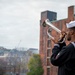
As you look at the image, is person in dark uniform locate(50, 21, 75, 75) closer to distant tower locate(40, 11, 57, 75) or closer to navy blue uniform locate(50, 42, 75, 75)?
navy blue uniform locate(50, 42, 75, 75)

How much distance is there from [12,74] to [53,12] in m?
48.7

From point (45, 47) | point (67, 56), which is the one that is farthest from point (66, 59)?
point (45, 47)

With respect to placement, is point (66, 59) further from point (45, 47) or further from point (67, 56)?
point (45, 47)

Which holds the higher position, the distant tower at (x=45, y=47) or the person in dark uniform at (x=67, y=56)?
the person in dark uniform at (x=67, y=56)

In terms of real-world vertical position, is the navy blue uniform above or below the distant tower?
above

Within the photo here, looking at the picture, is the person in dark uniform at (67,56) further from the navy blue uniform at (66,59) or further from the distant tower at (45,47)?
the distant tower at (45,47)

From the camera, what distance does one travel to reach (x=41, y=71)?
55.6 meters

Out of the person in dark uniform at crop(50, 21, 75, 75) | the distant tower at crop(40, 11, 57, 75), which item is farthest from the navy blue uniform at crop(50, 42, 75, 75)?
the distant tower at crop(40, 11, 57, 75)

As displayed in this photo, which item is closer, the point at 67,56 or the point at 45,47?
the point at 67,56

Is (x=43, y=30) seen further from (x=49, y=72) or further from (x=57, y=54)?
(x=57, y=54)

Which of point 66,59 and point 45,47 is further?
point 45,47

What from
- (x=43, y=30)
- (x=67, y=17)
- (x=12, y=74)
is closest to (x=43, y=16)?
(x=43, y=30)

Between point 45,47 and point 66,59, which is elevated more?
point 66,59

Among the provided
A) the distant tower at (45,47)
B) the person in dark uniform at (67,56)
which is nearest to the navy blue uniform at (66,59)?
the person in dark uniform at (67,56)
